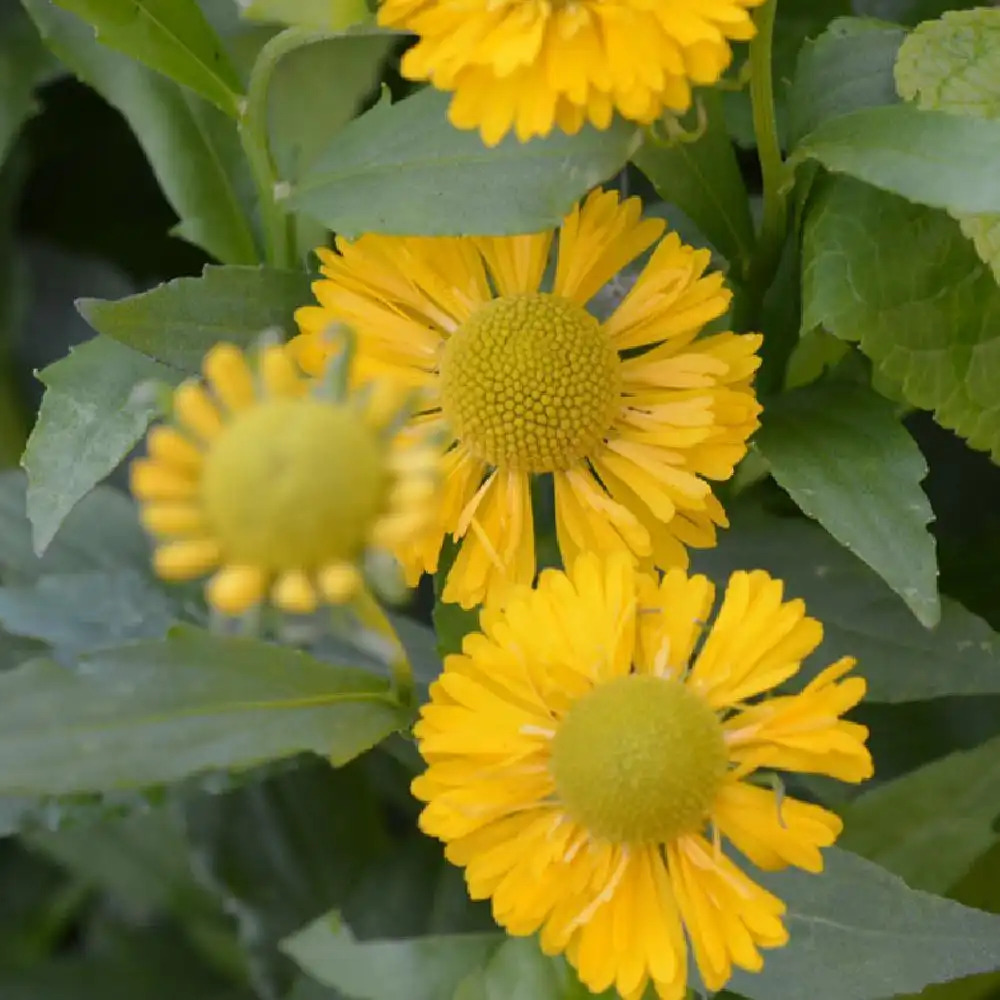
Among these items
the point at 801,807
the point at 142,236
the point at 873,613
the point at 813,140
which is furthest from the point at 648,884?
the point at 142,236

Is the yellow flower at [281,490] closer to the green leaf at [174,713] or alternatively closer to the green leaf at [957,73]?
the green leaf at [174,713]

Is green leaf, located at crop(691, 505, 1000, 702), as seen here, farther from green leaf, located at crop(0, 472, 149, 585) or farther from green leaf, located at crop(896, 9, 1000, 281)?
green leaf, located at crop(0, 472, 149, 585)

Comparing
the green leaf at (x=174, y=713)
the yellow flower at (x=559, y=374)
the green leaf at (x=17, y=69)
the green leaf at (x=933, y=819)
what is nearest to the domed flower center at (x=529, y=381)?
the yellow flower at (x=559, y=374)

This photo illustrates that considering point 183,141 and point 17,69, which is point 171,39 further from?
point 17,69

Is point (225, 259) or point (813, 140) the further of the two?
point (225, 259)

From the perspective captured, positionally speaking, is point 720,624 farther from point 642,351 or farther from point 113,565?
point 113,565

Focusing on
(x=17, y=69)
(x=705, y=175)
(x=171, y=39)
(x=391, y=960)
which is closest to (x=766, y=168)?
(x=705, y=175)

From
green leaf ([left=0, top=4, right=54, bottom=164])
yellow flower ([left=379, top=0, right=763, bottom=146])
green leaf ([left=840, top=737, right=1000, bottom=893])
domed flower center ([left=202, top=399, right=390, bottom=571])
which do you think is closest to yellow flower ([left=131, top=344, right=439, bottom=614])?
domed flower center ([left=202, top=399, right=390, bottom=571])
